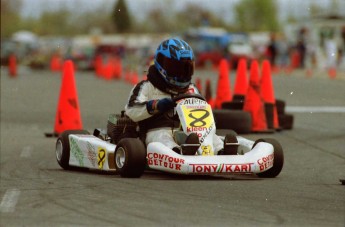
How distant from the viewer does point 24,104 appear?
964 inches

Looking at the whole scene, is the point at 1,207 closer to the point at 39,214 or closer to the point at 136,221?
the point at 39,214

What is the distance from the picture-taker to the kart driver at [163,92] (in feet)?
33.3

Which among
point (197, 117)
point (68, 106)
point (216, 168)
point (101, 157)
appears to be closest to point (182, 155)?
point (216, 168)

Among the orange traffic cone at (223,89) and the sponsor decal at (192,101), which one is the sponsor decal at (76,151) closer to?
the sponsor decal at (192,101)

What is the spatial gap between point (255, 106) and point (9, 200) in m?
8.52

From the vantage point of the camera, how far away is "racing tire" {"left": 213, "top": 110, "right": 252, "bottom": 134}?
14.9 metres

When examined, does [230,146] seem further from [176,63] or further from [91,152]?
[91,152]

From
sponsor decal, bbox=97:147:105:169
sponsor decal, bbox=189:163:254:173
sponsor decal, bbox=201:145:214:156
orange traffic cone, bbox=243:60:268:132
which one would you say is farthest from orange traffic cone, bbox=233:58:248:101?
sponsor decal, bbox=189:163:254:173

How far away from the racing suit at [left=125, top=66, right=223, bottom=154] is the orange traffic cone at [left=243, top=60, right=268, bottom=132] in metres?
5.77

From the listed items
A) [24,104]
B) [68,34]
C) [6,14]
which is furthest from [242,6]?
[24,104]

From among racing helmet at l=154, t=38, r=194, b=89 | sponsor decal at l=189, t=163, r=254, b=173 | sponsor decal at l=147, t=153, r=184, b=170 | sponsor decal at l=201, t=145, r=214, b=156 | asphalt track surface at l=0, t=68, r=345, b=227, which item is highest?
racing helmet at l=154, t=38, r=194, b=89

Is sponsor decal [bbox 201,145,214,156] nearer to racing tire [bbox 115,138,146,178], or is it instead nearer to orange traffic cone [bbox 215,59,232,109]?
racing tire [bbox 115,138,146,178]

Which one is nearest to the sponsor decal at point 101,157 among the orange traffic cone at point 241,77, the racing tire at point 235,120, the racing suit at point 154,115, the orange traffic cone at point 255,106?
the racing suit at point 154,115

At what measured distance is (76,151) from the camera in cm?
1100
